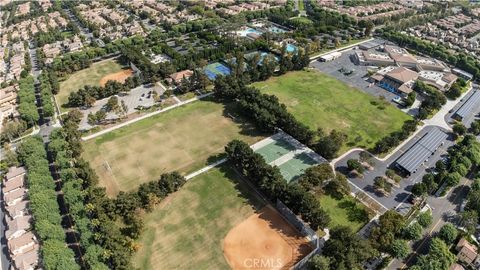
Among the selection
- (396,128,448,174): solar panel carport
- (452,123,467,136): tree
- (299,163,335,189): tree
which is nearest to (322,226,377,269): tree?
(299,163,335,189): tree

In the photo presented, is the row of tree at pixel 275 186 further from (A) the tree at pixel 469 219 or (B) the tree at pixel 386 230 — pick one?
(A) the tree at pixel 469 219

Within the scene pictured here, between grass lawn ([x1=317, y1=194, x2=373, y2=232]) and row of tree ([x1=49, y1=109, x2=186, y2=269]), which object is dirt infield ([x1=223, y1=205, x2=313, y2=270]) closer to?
grass lawn ([x1=317, y1=194, x2=373, y2=232])

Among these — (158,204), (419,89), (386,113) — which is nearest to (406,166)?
(386,113)

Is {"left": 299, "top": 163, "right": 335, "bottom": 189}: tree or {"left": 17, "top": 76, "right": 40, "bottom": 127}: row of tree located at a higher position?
{"left": 299, "top": 163, "right": 335, "bottom": 189}: tree

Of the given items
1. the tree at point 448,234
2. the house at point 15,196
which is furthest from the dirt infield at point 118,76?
the tree at point 448,234

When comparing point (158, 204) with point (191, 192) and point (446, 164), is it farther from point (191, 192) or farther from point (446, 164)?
point (446, 164)

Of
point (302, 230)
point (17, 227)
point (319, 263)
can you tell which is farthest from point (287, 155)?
point (17, 227)
